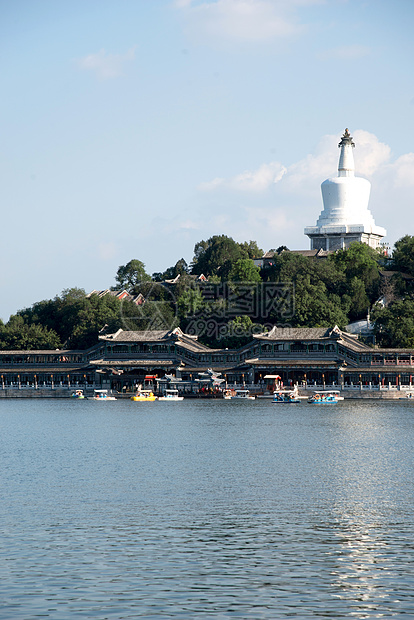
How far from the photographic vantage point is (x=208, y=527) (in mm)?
26078

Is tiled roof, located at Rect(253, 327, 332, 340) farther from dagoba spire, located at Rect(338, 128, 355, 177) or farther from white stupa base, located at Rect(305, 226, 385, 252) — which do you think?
dagoba spire, located at Rect(338, 128, 355, 177)

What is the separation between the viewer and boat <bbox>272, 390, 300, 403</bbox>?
8706 centimetres

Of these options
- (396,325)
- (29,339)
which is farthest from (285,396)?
(29,339)

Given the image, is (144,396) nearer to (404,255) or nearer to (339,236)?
(404,255)

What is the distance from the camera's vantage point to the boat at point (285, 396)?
87062mm

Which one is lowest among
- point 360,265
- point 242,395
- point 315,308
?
point 242,395

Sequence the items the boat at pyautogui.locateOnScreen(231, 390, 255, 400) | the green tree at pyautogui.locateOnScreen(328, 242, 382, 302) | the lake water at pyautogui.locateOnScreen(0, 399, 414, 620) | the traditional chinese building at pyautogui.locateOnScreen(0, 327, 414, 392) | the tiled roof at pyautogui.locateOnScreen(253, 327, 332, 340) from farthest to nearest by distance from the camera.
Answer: the green tree at pyautogui.locateOnScreen(328, 242, 382, 302)
the tiled roof at pyautogui.locateOnScreen(253, 327, 332, 340)
the boat at pyautogui.locateOnScreen(231, 390, 255, 400)
the traditional chinese building at pyautogui.locateOnScreen(0, 327, 414, 392)
the lake water at pyautogui.locateOnScreen(0, 399, 414, 620)

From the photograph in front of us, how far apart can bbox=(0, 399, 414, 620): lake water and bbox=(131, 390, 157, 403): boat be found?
4173 centimetres

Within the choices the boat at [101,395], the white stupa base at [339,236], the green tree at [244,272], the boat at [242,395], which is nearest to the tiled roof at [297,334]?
the boat at [242,395]

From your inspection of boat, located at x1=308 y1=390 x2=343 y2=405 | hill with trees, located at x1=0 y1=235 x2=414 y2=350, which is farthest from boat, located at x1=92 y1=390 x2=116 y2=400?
boat, located at x1=308 y1=390 x2=343 y2=405

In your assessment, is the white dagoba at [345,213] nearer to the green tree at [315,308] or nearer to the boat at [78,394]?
the green tree at [315,308]

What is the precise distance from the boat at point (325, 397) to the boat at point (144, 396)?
54.4ft

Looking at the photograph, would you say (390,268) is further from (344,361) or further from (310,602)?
(310,602)

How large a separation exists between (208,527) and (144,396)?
68538 mm
